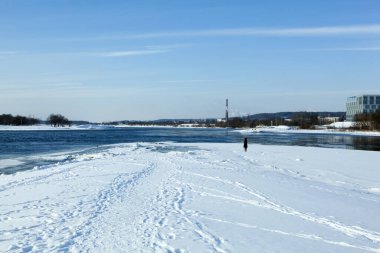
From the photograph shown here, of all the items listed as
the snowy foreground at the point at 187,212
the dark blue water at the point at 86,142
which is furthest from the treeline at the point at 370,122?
the snowy foreground at the point at 187,212

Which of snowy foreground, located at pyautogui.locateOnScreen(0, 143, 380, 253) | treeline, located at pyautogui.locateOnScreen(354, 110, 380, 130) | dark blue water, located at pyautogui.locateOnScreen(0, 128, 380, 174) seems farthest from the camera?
treeline, located at pyautogui.locateOnScreen(354, 110, 380, 130)

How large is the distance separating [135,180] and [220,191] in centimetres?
453

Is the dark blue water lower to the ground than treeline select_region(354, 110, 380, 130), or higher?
lower

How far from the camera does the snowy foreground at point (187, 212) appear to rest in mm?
8734

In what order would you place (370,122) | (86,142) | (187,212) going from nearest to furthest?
(187,212) < (86,142) < (370,122)

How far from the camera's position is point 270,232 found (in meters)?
9.91

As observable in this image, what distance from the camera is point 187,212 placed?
11.9m

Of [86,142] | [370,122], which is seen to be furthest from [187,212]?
[370,122]

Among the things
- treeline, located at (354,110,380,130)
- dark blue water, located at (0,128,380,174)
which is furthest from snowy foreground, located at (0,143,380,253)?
treeline, located at (354,110,380,130)

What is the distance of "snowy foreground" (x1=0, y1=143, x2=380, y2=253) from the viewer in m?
8.73

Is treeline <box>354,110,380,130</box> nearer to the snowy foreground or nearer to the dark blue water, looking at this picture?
the dark blue water

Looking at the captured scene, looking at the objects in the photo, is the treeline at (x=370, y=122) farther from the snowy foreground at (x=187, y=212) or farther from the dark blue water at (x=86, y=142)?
the snowy foreground at (x=187, y=212)

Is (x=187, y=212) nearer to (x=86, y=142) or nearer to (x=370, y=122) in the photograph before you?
(x=86, y=142)

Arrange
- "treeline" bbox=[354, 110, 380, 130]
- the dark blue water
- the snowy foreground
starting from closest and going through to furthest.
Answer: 1. the snowy foreground
2. the dark blue water
3. "treeline" bbox=[354, 110, 380, 130]
